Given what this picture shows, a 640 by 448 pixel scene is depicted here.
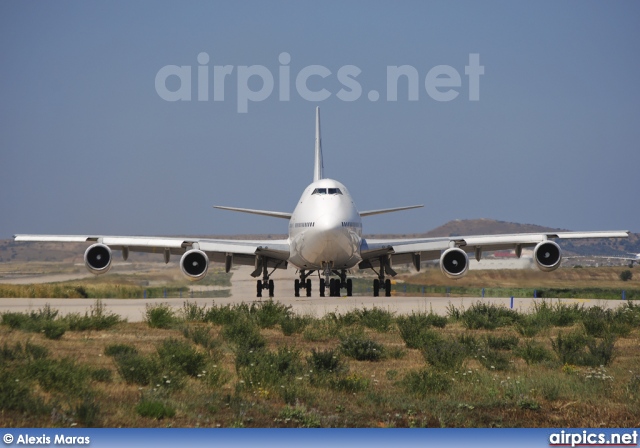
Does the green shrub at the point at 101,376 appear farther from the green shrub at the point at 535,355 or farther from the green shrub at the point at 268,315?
the green shrub at the point at 268,315

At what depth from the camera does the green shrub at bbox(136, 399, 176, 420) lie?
1143cm

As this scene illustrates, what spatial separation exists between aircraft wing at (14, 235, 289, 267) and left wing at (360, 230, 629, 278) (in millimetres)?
4096

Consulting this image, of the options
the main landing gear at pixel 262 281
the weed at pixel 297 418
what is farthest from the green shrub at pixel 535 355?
the main landing gear at pixel 262 281

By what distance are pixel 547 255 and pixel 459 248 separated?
3.69 m

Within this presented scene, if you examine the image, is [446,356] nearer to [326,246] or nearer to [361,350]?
[361,350]

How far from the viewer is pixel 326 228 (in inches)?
1415

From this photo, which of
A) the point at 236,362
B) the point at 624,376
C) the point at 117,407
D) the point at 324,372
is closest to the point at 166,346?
the point at 236,362

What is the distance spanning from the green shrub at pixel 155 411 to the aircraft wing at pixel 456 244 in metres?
28.1

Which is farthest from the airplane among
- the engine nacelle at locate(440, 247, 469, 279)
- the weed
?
the weed

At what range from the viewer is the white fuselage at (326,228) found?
119ft

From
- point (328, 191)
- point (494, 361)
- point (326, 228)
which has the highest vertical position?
point (328, 191)

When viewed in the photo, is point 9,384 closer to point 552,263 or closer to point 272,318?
point 272,318

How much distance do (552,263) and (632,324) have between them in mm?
13411

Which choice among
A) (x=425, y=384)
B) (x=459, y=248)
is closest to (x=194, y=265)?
(x=459, y=248)
